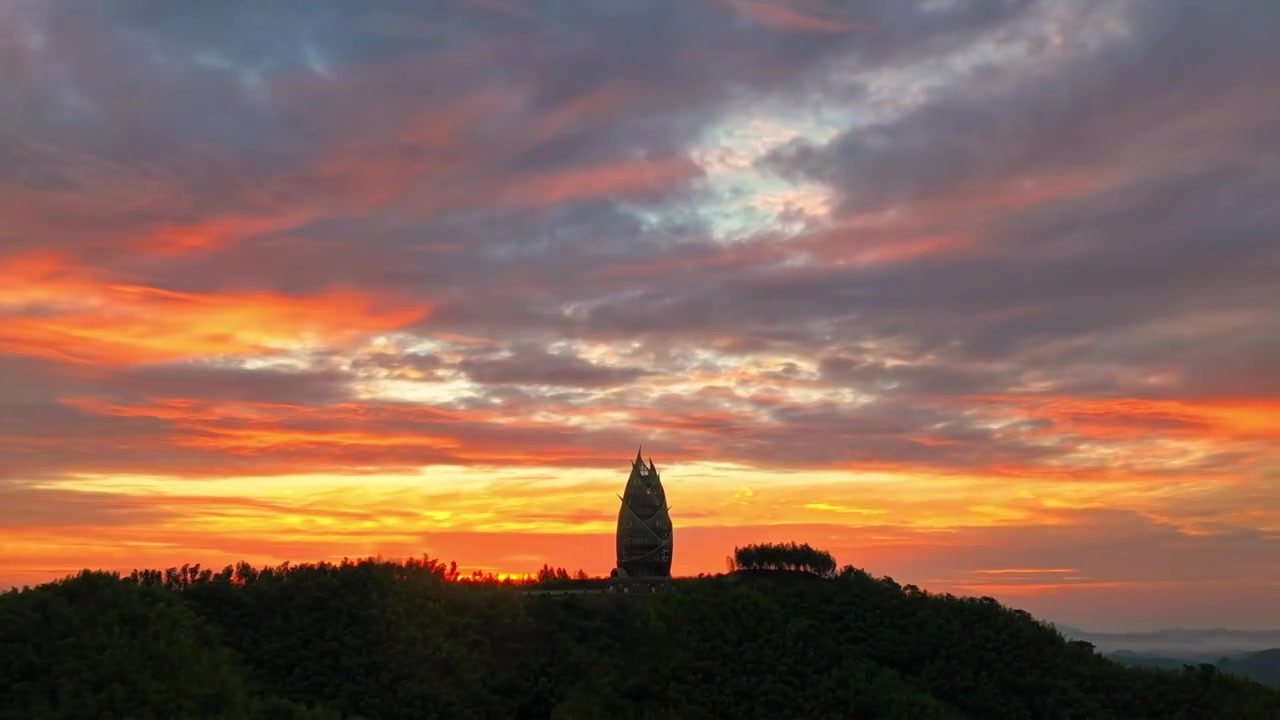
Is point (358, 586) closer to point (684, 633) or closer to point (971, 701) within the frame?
point (684, 633)

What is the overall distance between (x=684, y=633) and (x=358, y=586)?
666 inches

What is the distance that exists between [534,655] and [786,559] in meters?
19.6

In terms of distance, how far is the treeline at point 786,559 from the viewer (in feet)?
221

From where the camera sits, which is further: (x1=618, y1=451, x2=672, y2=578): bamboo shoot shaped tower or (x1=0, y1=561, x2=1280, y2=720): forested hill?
(x1=618, y1=451, x2=672, y2=578): bamboo shoot shaped tower

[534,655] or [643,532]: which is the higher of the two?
[643,532]

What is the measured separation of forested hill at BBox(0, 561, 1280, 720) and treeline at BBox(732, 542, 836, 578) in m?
3.31

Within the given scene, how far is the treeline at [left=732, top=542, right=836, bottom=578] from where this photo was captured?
67250mm

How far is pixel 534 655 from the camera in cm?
5462

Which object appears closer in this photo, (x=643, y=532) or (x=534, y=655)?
(x=534, y=655)

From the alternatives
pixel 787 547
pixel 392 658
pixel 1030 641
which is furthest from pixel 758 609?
A: pixel 392 658

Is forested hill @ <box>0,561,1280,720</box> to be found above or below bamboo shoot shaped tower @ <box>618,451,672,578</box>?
below

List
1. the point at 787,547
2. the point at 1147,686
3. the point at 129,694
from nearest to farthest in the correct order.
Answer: the point at 129,694, the point at 1147,686, the point at 787,547

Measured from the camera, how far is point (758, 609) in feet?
194

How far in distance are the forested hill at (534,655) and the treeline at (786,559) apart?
3305mm
